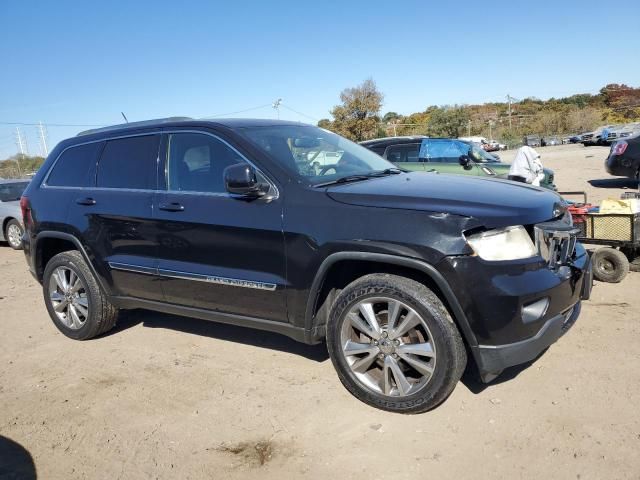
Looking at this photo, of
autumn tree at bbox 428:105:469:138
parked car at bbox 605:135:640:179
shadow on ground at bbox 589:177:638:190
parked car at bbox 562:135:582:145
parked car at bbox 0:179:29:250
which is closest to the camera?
parked car at bbox 0:179:29:250

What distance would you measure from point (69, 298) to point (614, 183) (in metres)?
13.3

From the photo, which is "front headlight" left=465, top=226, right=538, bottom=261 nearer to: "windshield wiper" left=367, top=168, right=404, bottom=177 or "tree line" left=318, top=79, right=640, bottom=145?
"windshield wiper" left=367, top=168, right=404, bottom=177

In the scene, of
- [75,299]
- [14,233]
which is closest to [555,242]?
[75,299]

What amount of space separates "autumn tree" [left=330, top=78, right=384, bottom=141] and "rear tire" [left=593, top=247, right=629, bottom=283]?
47622 millimetres

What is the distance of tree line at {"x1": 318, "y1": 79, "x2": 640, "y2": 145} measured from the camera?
52656 millimetres

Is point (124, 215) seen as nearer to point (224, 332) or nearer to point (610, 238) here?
Answer: point (224, 332)

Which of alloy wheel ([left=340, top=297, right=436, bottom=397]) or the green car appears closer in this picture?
alloy wheel ([left=340, top=297, right=436, bottom=397])

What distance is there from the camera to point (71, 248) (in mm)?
4992

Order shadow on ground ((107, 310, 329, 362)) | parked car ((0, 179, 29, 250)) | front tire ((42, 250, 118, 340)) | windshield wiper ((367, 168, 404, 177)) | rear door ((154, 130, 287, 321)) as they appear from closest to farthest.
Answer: rear door ((154, 130, 287, 321)) → windshield wiper ((367, 168, 404, 177)) → shadow on ground ((107, 310, 329, 362)) → front tire ((42, 250, 118, 340)) → parked car ((0, 179, 29, 250))

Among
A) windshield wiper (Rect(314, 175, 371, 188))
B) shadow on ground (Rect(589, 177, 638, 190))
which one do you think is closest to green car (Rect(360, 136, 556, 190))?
Answer: shadow on ground (Rect(589, 177, 638, 190))

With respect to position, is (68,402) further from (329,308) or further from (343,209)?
(343,209)

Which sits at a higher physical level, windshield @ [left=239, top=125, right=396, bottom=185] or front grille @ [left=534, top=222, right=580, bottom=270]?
windshield @ [left=239, top=125, right=396, bottom=185]

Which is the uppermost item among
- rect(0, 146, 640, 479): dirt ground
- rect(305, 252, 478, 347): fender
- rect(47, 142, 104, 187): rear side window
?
rect(47, 142, 104, 187): rear side window

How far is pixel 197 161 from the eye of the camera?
4020mm
